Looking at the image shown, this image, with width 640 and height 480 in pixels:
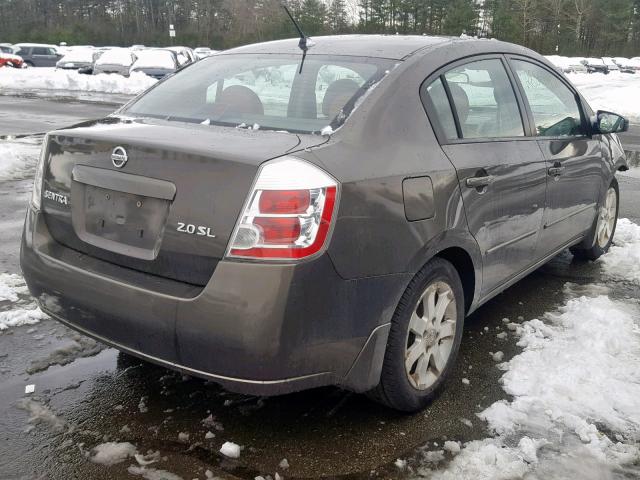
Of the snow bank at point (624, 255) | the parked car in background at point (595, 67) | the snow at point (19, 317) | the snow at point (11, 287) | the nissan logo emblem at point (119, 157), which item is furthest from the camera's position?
the parked car in background at point (595, 67)

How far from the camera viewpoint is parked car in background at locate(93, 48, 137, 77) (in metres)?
26.5

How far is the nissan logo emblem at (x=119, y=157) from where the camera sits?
2.46 m

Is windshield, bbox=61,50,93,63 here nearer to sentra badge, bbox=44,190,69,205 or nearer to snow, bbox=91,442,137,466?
sentra badge, bbox=44,190,69,205

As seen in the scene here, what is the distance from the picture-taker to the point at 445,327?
3012 mm

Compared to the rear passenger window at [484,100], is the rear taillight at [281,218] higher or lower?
lower

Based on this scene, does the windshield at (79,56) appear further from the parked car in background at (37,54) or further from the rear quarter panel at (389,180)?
the rear quarter panel at (389,180)

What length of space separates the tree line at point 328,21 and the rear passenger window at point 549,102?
123ft

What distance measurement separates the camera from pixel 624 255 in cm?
528

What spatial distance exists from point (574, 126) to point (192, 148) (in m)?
2.92

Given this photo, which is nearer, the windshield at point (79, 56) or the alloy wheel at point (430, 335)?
the alloy wheel at point (430, 335)

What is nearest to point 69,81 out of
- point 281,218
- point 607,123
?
point 607,123

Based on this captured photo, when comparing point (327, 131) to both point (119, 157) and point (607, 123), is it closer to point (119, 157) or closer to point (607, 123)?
point (119, 157)

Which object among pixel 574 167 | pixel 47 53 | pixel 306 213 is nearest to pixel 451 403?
pixel 306 213

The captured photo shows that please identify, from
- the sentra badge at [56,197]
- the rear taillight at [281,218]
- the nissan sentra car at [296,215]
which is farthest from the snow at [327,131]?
the sentra badge at [56,197]
